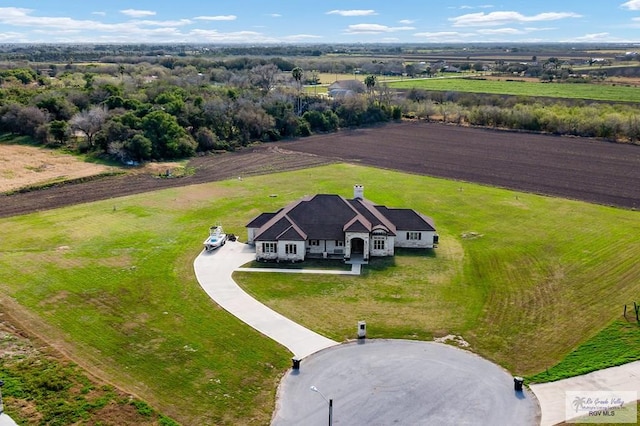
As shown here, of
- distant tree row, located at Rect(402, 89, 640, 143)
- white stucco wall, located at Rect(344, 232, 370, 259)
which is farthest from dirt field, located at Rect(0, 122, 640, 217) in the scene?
white stucco wall, located at Rect(344, 232, 370, 259)

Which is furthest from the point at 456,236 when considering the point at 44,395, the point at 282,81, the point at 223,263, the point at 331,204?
the point at 282,81

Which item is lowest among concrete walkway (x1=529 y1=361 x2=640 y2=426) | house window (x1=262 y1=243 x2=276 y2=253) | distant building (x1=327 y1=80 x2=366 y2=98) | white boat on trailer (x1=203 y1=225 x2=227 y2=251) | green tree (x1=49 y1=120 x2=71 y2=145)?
concrete walkway (x1=529 y1=361 x2=640 y2=426)

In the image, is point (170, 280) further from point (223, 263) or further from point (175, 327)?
point (175, 327)

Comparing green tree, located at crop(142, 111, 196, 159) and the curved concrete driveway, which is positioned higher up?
green tree, located at crop(142, 111, 196, 159)

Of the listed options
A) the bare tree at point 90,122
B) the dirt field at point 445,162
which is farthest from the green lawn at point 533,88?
the bare tree at point 90,122

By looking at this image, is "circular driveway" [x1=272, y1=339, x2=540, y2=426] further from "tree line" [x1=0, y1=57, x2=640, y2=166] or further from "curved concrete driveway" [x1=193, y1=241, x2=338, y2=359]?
"tree line" [x1=0, y1=57, x2=640, y2=166]

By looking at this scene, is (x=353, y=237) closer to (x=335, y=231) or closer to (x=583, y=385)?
(x=335, y=231)
